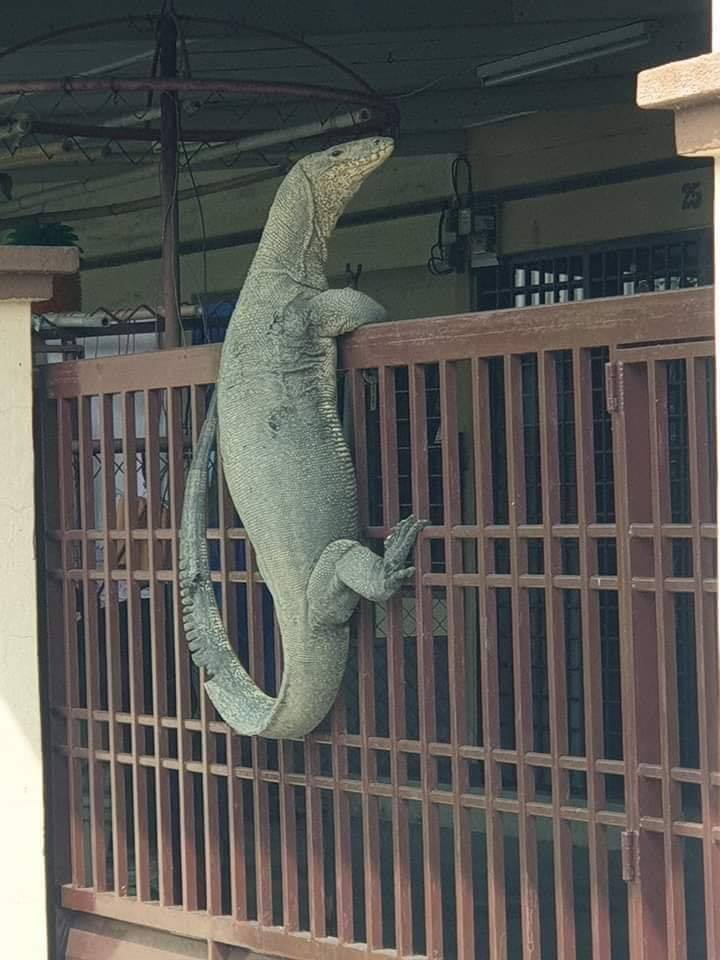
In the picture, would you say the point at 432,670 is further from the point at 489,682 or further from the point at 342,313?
the point at 342,313

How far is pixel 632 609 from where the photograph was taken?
3621mm

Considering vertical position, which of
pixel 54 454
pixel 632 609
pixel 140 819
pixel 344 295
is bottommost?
pixel 140 819

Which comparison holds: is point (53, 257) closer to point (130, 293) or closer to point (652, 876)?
point (652, 876)

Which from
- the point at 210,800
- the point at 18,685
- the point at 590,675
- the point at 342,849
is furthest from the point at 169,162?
the point at 590,675

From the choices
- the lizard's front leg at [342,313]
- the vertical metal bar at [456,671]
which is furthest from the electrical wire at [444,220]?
the vertical metal bar at [456,671]

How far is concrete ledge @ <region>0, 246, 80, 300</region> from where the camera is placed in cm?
483

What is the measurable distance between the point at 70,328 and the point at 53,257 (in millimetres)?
1638

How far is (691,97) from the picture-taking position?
3.12m

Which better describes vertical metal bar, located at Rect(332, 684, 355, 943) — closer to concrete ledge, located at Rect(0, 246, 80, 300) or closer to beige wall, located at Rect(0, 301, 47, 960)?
beige wall, located at Rect(0, 301, 47, 960)

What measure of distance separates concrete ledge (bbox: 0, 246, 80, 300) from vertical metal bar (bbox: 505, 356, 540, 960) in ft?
5.57

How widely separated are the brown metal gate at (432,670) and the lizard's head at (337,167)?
520 mm

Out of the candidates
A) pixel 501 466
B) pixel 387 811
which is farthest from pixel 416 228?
pixel 387 811

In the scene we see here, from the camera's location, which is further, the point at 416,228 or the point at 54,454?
the point at 416,228

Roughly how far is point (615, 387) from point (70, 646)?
7.34ft
